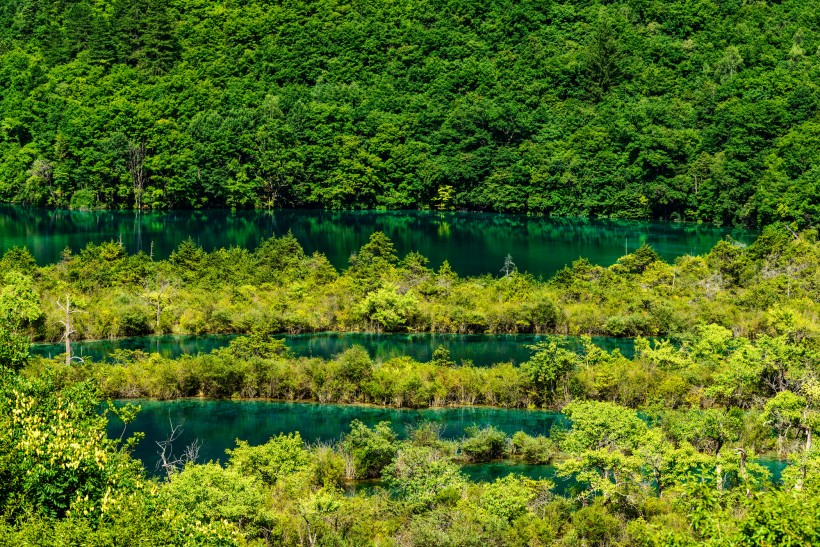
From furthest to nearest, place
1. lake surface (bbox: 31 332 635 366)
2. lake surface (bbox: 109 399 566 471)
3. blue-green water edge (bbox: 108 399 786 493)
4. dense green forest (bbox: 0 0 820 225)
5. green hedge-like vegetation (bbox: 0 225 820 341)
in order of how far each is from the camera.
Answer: dense green forest (bbox: 0 0 820 225) → green hedge-like vegetation (bbox: 0 225 820 341) → lake surface (bbox: 31 332 635 366) → lake surface (bbox: 109 399 566 471) → blue-green water edge (bbox: 108 399 786 493)

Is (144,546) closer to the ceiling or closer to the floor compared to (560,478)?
closer to the ceiling

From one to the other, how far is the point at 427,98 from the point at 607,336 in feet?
199

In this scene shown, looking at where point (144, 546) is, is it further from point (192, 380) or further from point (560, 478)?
point (192, 380)

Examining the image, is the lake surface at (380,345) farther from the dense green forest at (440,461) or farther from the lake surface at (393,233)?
the lake surface at (393,233)

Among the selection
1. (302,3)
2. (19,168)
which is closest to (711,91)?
(302,3)

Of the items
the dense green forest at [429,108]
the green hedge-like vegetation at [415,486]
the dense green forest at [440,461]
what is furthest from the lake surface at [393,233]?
the green hedge-like vegetation at [415,486]

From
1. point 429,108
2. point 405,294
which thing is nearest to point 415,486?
point 405,294

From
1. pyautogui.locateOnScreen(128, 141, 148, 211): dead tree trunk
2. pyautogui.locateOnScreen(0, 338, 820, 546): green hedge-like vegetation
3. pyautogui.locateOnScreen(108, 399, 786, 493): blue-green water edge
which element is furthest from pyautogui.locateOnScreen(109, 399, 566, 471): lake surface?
pyautogui.locateOnScreen(128, 141, 148, 211): dead tree trunk

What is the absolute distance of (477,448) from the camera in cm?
2544

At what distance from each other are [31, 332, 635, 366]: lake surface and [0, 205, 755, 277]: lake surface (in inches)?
513

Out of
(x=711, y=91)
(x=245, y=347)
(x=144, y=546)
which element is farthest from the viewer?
(x=711, y=91)

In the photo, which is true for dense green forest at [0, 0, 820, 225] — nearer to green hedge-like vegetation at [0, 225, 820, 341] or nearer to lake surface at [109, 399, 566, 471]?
green hedge-like vegetation at [0, 225, 820, 341]

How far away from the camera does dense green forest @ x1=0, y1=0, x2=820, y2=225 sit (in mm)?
82625

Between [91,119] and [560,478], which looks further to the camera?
[91,119]
